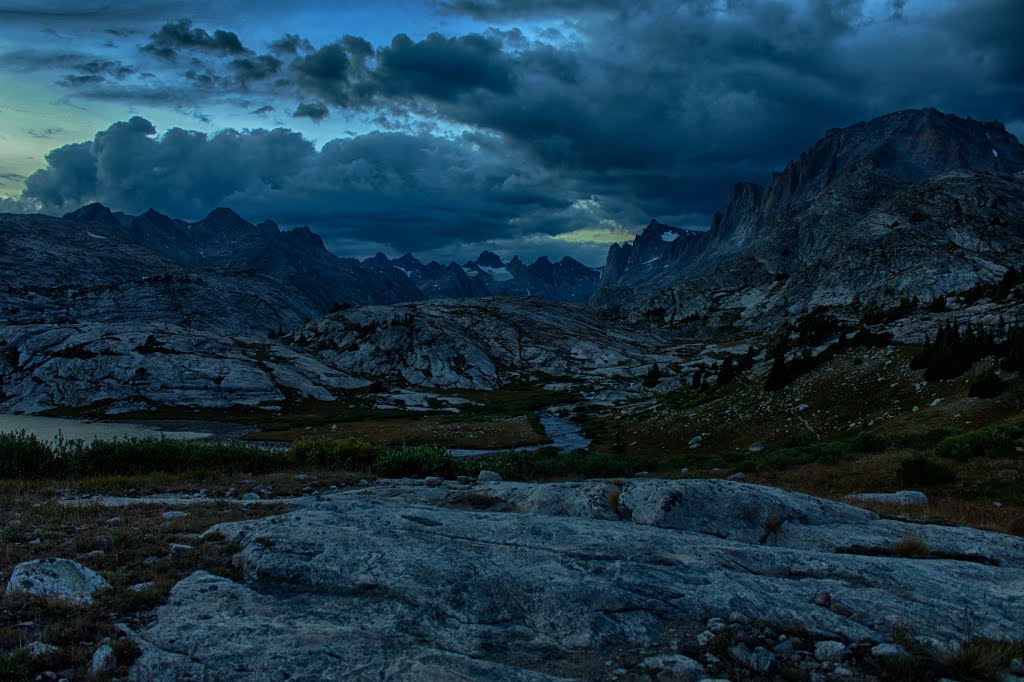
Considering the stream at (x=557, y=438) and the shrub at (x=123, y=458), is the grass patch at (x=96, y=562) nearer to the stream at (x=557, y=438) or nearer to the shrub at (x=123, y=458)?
the shrub at (x=123, y=458)

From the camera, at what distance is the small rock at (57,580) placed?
27.8 feet

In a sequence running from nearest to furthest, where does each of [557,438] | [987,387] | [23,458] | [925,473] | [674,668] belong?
[674,668]
[23,458]
[925,473]
[987,387]
[557,438]

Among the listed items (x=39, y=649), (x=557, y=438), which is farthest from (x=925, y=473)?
(x=557, y=438)

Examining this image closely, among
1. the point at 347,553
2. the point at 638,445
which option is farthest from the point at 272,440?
the point at 347,553

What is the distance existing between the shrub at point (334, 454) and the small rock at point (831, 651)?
19.5 meters

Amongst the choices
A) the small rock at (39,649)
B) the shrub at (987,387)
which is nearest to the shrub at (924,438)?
the shrub at (987,387)

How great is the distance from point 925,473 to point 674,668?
20.8 metres

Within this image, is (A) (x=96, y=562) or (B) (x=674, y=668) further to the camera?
(A) (x=96, y=562)

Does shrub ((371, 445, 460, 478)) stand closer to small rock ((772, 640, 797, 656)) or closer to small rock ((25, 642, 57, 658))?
small rock ((25, 642, 57, 658))

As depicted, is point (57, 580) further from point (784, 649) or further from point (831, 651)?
point (831, 651)

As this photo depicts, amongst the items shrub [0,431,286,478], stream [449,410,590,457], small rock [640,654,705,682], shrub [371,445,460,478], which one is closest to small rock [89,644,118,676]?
small rock [640,654,705,682]

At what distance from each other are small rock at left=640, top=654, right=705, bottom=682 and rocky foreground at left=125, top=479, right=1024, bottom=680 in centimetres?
2

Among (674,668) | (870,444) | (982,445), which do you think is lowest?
(870,444)

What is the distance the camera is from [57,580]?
871 centimetres
